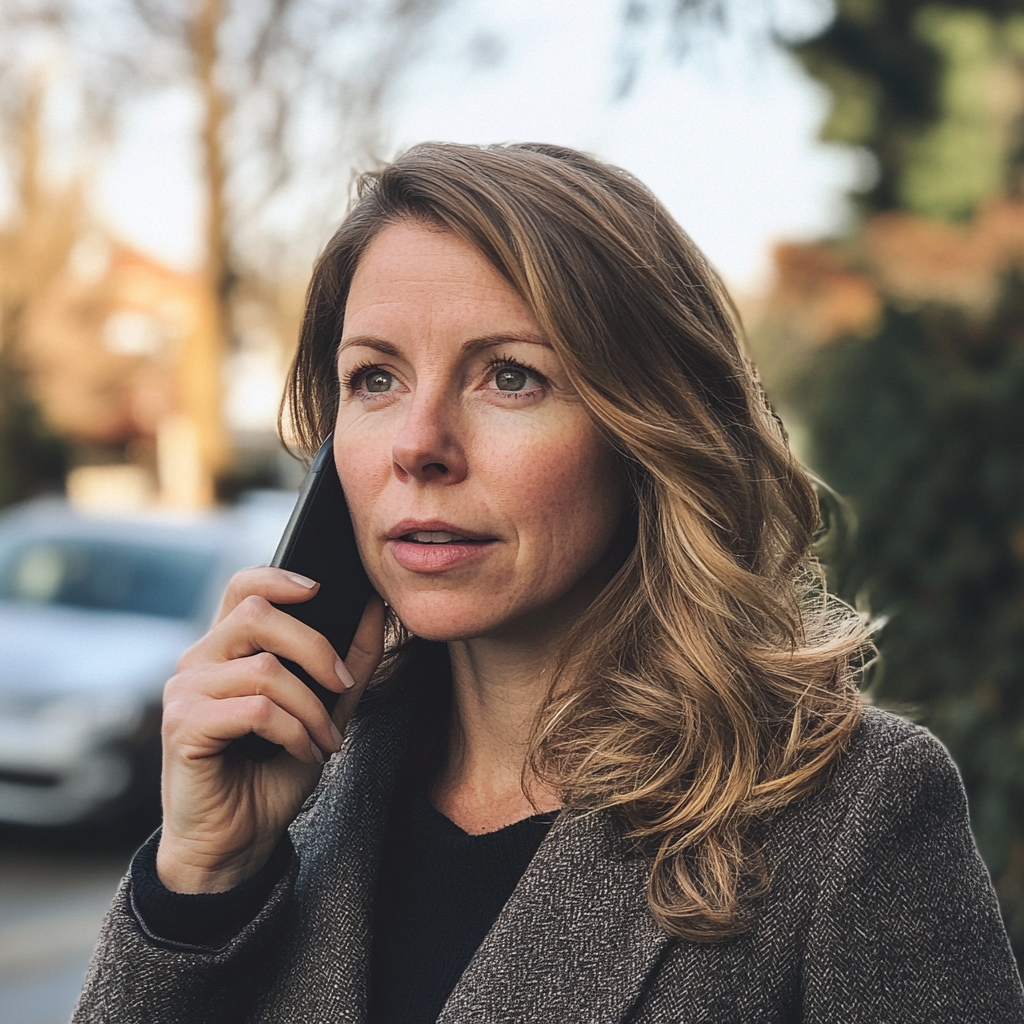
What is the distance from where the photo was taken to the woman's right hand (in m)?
1.81

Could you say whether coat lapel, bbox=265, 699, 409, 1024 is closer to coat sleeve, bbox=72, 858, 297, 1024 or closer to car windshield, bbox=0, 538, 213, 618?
coat sleeve, bbox=72, 858, 297, 1024

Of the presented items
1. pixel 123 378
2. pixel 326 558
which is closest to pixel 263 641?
pixel 326 558

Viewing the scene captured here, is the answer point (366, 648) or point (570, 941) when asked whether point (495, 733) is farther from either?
point (570, 941)

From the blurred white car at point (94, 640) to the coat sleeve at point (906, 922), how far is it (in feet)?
18.3

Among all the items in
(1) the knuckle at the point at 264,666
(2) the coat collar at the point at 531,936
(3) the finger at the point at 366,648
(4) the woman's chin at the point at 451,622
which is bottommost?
(2) the coat collar at the point at 531,936

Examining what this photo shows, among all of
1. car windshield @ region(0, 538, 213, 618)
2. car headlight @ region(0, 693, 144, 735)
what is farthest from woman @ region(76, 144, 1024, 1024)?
car windshield @ region(0, 538, 213, 618)

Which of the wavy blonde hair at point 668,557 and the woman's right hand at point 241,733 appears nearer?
the wavy blonde hair at point 668,557

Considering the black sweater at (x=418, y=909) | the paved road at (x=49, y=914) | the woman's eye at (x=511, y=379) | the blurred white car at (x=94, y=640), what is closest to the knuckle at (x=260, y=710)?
the black sweater at (x=418, y=909)

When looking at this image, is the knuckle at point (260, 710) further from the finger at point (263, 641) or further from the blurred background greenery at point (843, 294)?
the blurred background greenery at point (843, 294)

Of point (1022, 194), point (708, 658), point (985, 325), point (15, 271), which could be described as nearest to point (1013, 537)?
point (985, 325)

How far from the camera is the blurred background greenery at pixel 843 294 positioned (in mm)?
2963

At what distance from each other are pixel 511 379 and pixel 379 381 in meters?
0.22

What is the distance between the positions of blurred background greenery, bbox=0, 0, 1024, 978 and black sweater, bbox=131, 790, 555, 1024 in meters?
0.97

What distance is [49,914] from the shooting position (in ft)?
20.0
